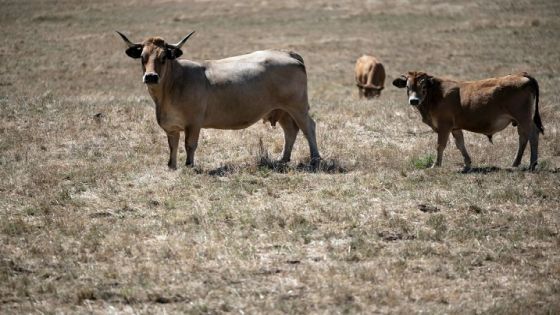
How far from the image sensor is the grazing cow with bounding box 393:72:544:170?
1191 cm

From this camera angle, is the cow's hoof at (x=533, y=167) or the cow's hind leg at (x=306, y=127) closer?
the cow's hoof at (x=533, y=167)

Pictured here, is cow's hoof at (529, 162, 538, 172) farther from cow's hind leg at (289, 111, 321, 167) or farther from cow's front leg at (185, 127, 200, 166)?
cow's front leg at (185, 127, 200, 166)

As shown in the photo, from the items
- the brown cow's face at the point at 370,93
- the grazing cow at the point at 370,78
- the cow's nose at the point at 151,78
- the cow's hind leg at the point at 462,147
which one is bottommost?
the brown cow's face at the point at 370,93

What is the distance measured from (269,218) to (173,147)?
3562mm

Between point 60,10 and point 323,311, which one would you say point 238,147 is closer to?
point 323,311

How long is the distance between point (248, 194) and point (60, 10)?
4235cm

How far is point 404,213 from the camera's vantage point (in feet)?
31.9

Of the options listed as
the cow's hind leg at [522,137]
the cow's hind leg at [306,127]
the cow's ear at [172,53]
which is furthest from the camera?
the cow's hind leg at [306,127]

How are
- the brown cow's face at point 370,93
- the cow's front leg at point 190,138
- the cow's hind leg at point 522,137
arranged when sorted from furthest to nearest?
1. the brown cow's face at point 370,93
2. the cow's front leg at point 190,138
3. the cow's hind leg at point 522,137

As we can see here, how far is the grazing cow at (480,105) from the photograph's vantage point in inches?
469

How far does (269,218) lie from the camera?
9320 mm

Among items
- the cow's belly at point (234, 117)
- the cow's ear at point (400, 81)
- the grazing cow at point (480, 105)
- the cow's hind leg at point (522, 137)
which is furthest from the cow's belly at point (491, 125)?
the cow's belly at point (234, 117)

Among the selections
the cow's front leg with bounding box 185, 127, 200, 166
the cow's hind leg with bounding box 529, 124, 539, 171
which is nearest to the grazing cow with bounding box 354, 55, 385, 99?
the cow's hind leg with bounding box 529, 124, 539, 171

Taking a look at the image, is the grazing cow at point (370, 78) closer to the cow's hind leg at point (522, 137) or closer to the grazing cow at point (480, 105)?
the grazing cow at point (480, 105)
